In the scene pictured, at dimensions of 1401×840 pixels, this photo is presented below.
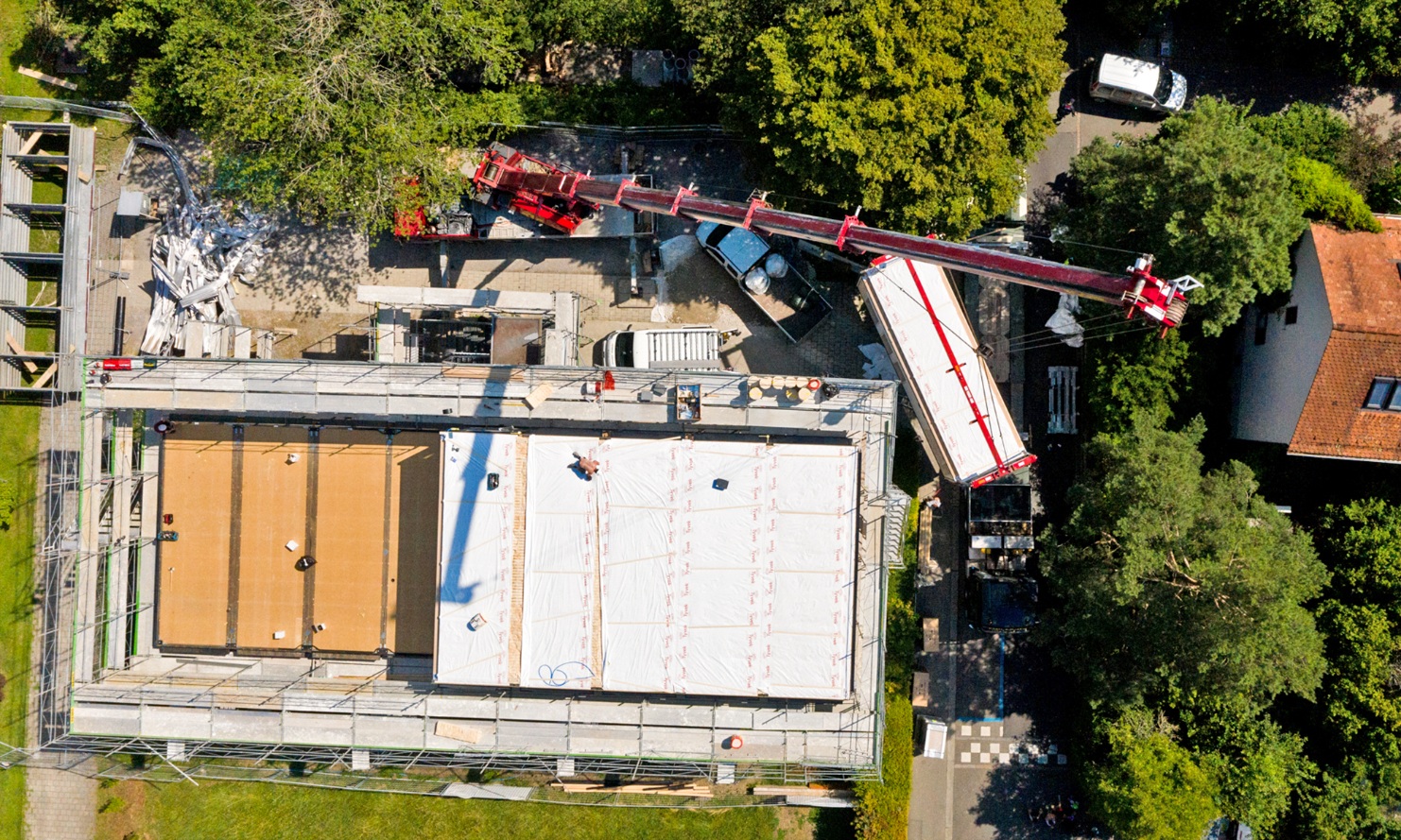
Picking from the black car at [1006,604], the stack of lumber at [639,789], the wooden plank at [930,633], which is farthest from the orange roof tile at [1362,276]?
the stack of lumber at [639,789]

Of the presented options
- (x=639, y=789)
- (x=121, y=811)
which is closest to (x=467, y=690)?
(x=639, y=789)

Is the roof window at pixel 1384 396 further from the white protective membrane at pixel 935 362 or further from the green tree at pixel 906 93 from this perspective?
the green tree at pixel 906 93

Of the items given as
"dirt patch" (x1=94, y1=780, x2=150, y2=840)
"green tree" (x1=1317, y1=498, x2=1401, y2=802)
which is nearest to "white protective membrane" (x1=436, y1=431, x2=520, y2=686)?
"dirt patch" (x1=94, y1=780, x2=150, y2=840)

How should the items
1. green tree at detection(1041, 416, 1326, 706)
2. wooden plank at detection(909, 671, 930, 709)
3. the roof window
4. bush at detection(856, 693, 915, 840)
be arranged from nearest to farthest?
green tree at detection(1041, 416, 1326, 706)
the roof window
bush at detection(856, 693, 915, 840)
wooden plank at detection(909, 671, 930, 709)

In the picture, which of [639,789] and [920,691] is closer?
[920,691]

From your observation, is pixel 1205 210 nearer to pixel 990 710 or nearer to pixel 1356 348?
pixel 1356 348

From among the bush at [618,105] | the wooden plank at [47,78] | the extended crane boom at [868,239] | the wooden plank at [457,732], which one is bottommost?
the wooden plank at [457,732]

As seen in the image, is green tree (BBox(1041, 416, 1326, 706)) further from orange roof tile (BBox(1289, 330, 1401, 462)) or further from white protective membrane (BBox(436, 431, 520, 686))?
white protective membrane (BBox(436, 431, 520, 686))
